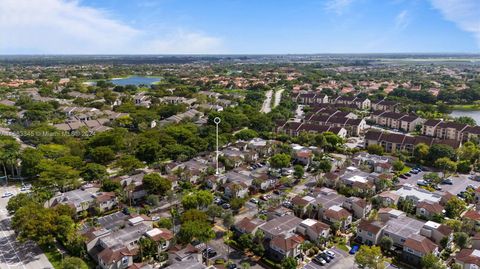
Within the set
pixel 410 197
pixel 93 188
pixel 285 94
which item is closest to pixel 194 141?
pixel 93 188

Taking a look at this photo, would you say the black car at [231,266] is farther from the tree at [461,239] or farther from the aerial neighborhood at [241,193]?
the tree at [461,239]

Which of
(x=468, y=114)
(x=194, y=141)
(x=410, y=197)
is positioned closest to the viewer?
(x=410, y=197)

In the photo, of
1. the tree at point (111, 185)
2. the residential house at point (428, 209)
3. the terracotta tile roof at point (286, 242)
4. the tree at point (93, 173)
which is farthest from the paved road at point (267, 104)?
the terracotta tile roof at point (286, 242)

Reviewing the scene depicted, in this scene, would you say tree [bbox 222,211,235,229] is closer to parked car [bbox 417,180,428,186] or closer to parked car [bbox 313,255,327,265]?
parked car [bbox 313,255,327,265]

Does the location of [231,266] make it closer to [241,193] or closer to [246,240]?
[246,240]

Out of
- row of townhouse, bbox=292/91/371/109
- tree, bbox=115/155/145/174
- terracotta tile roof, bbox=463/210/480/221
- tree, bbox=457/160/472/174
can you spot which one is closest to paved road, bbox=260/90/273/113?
row of townhouse, bbox=292/91/371/109

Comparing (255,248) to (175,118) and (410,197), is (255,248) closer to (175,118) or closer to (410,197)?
(410,197)

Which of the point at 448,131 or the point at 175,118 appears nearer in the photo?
the point at 448,131
